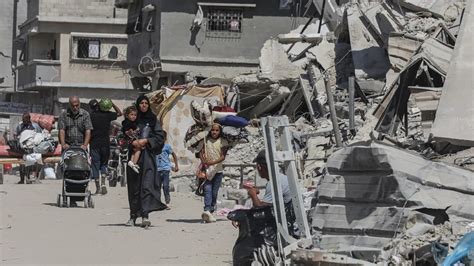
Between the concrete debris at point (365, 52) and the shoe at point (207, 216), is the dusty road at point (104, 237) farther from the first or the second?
the concrete debris at point (365, 52)

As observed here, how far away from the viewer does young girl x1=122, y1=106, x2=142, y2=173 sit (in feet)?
41.8

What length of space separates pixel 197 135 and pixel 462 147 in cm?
415

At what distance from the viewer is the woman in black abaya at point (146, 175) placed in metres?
12.8

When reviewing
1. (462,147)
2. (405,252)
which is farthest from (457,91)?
(405,252)

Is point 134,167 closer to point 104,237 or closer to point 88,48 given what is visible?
point 104,237

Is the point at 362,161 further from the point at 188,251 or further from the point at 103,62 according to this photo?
the point at 103,62

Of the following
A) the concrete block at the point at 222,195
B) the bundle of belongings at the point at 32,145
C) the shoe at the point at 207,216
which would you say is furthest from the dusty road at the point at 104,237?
the bundle of belongings at the point at 32,145

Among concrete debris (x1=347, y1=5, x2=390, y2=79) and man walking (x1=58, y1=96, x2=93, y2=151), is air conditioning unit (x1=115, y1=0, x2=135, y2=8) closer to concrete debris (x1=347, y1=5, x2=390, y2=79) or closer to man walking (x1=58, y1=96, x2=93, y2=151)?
concrete debris (x1=347, y1=5, x2=390, y2=79)

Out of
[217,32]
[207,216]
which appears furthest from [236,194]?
[217,32]

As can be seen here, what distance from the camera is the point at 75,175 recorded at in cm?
1563

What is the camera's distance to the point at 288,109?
25.5 meters

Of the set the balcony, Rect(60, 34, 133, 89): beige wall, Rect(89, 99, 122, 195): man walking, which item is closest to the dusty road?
Rect(89, 99, 122, 195): man walking

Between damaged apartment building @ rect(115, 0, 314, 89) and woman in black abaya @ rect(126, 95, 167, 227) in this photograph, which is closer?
woman in black abaya @ rect(126, 95, 167, 227)

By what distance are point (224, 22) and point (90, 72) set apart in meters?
16.7
